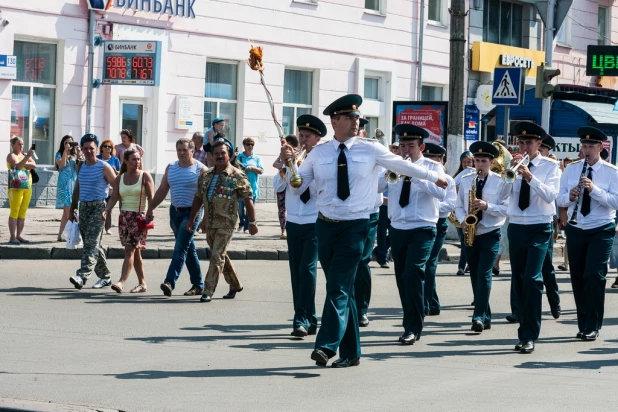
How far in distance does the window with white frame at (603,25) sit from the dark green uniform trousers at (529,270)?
1227 inches

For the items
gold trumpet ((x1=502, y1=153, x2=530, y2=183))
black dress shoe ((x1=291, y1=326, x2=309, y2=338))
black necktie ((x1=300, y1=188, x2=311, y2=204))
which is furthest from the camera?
black necktie ((x1=300, y1=188, x2=311, y2=204))

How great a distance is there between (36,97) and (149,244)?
265 inches

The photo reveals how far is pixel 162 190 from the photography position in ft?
47.6

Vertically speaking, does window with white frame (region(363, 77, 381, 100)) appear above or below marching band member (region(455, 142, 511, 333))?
above

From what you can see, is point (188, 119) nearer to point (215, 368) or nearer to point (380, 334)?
point (380, 334)

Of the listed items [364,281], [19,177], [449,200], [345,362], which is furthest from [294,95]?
[345,362]

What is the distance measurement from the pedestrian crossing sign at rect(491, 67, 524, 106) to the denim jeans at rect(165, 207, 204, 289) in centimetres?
804

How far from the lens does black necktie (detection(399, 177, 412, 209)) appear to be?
11.2 m

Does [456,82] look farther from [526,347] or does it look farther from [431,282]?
[526,347]

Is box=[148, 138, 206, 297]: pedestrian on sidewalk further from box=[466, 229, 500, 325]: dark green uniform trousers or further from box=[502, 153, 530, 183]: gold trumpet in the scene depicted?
box=[502, 153, 530, 183]: gold trumpet

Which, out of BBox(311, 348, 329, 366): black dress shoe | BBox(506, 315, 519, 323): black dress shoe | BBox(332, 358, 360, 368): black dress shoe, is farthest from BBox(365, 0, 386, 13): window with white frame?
BBox(311, 348, 329, 366): black dress shoe

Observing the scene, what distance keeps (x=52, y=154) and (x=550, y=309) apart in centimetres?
1357

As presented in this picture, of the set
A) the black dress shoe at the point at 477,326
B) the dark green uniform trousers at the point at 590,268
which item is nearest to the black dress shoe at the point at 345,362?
the black dress shoe at the point at 477,326

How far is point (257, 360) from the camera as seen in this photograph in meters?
9.75
